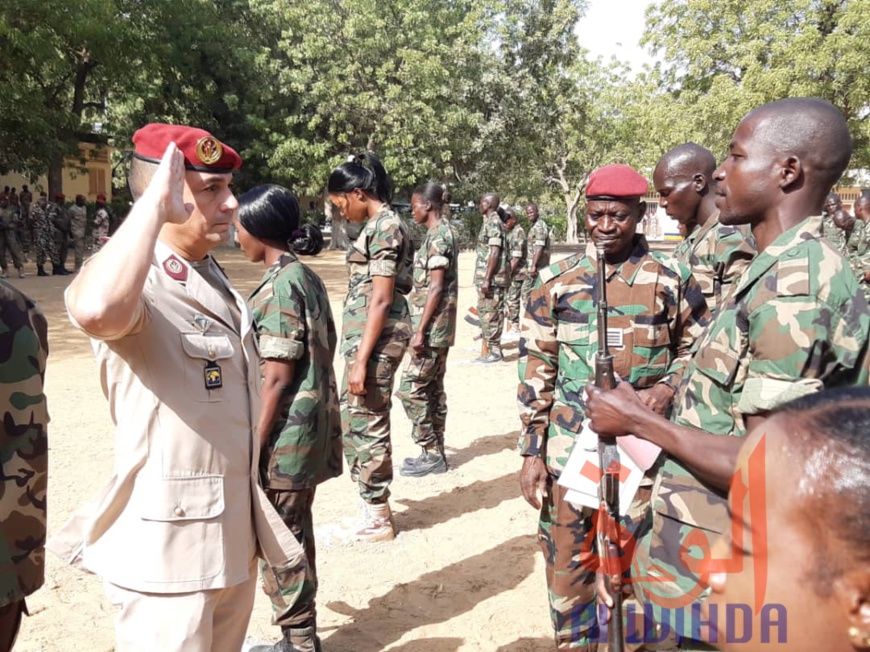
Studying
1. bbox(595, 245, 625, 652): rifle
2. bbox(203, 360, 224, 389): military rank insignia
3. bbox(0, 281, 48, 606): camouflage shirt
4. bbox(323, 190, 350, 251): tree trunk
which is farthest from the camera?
bbox(323, 190, 350, 251): tree trunk

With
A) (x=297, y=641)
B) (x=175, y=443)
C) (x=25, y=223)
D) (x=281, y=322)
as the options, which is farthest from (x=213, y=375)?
(x=25, y=223)

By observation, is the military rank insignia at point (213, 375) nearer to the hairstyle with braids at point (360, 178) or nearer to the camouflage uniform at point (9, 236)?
the hairstyle with braids at point (360, 178)

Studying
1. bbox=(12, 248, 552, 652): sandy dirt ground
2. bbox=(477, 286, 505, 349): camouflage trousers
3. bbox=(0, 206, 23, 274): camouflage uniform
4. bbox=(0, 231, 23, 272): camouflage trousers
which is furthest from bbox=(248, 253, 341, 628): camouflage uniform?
bbox=(0, 231, 23, 272): camouflage trousers

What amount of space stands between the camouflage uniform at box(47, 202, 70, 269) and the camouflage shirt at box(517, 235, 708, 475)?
17.9 m

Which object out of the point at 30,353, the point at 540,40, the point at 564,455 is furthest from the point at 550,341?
the point at 540,40

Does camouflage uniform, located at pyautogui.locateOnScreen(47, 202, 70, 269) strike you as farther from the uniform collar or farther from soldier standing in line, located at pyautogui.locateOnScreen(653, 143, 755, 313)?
the uniform collar

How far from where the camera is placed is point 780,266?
196 centimetres

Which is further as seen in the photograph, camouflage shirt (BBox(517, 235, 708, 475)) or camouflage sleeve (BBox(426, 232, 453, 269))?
camouflage sleeve (BBox(426, 232, 453, 269))

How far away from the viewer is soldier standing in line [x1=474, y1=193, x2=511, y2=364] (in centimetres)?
1025

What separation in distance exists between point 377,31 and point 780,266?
2690 cm

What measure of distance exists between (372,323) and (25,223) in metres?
19.7

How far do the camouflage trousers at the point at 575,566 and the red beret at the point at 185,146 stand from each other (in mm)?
1854

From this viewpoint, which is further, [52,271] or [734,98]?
[734,98]

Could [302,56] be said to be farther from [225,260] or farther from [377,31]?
[225,260]
